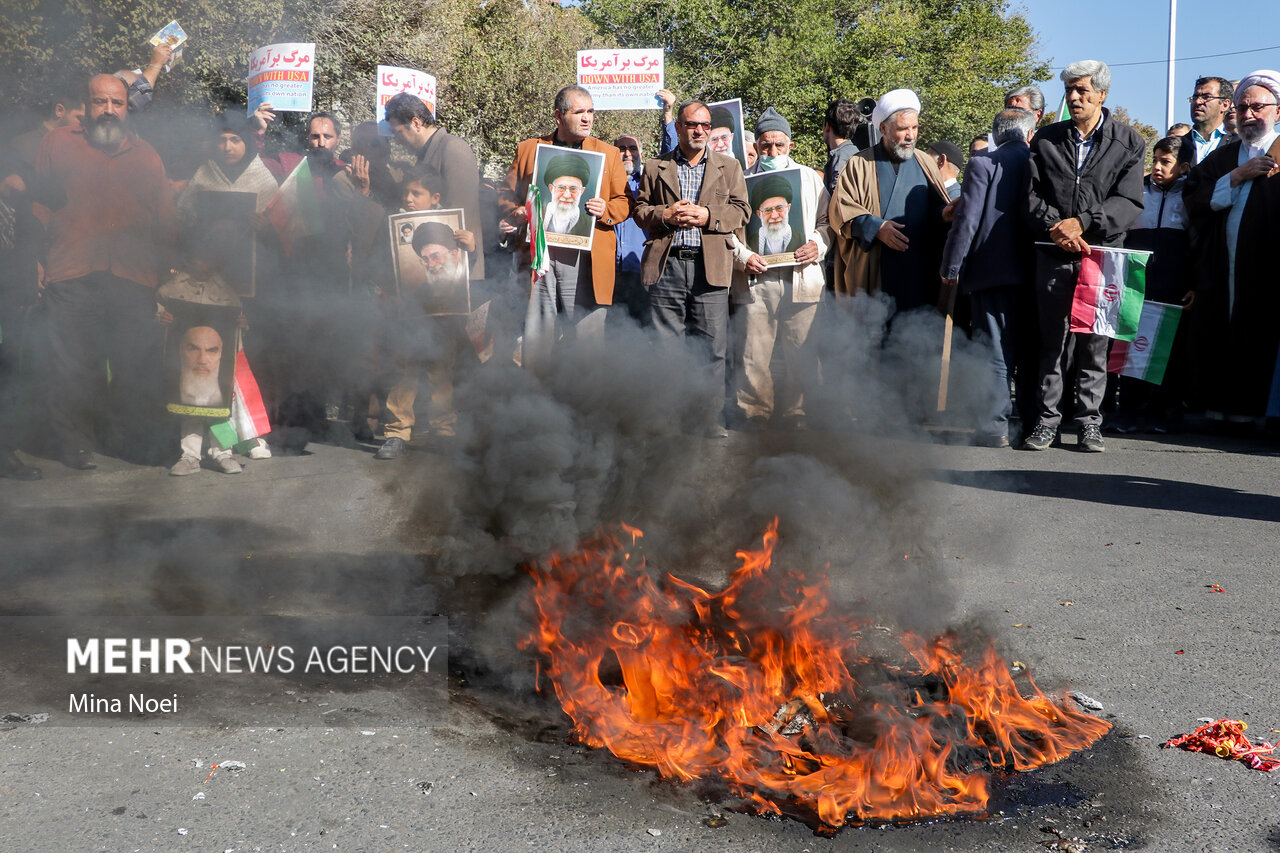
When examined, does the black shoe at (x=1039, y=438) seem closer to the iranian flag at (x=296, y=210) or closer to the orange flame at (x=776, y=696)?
the orange flame at (x=776, y=696)

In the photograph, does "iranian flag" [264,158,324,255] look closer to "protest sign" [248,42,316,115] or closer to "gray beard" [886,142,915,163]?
"protest sign" [248,42,316,115]

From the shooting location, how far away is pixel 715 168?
644cm

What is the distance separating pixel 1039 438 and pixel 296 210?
4.70 meters

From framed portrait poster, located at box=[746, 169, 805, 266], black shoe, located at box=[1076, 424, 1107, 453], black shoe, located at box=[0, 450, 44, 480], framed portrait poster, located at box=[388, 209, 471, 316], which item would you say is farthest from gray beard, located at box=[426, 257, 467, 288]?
black shoe, located at box=[1076, 424, 1107, 453]

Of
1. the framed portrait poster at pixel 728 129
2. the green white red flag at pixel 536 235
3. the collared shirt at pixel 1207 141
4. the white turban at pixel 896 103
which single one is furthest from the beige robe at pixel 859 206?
the collared shirt at pixel 1207 141

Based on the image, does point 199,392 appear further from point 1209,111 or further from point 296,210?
point 1209,111

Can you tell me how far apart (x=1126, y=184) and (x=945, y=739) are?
4.94 metres

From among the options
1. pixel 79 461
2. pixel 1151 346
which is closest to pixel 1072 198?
pixel 1151 346

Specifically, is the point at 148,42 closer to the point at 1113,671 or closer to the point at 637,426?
the point at 637,426

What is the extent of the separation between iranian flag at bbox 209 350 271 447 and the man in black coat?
4599mm

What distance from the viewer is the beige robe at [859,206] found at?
691cm

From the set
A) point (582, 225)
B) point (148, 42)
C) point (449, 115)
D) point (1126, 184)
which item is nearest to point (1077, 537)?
point (1126, 184)

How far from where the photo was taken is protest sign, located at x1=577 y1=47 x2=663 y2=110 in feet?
29.0

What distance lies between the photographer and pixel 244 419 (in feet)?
18.6
